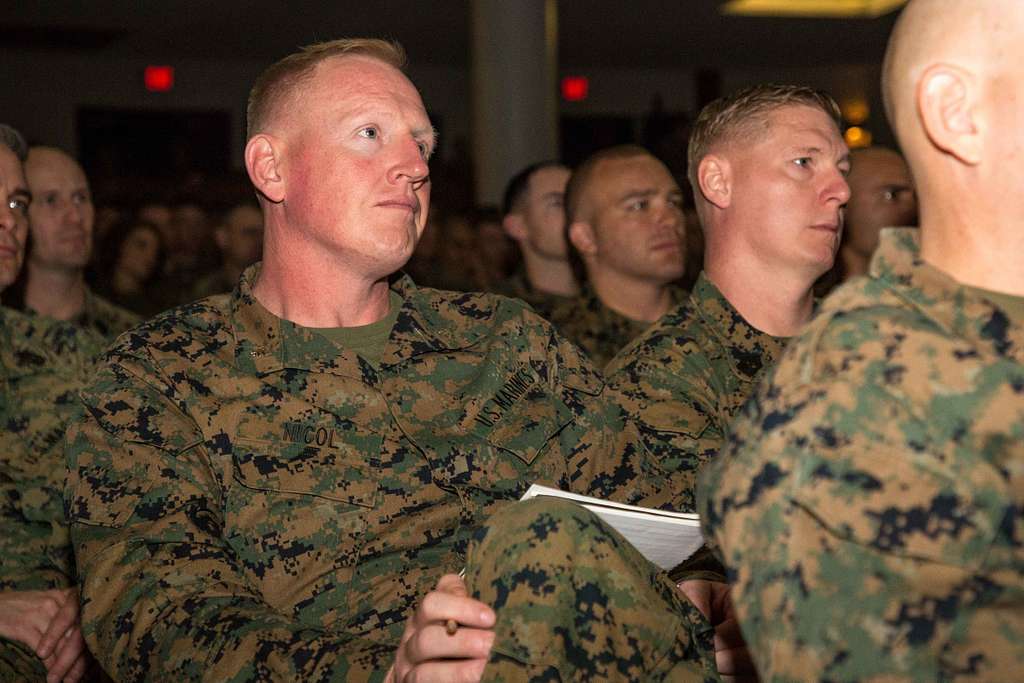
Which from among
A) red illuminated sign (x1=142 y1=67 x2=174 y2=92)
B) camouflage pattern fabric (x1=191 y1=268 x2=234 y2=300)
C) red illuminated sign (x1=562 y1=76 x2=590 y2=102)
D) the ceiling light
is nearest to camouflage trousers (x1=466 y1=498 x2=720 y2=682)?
camouflage pattern fabric (x1=191 y1=268 x2=234 y2=300)

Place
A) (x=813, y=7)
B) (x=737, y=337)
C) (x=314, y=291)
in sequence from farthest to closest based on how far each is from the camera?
(x=813, y=7) < (x=737, y=337) < (x=314, y=291)

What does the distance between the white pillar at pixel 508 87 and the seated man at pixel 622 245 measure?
12.2 feet

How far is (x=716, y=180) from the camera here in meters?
2.23

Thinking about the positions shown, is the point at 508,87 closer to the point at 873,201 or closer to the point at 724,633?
the point at 873,201

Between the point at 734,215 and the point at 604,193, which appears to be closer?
the point at 734,215

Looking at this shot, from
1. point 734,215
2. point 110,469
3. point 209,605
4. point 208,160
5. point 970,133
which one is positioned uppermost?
point 970,133

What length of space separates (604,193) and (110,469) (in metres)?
2.20

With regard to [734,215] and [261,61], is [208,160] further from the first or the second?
[734,215]

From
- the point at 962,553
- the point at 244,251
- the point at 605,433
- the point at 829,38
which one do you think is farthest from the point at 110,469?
the point at 829,38

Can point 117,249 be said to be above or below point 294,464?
below

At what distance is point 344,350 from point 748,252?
82 centimetres

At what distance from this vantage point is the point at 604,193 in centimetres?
349

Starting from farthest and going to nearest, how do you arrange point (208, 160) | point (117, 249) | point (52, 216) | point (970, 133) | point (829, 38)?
point (208, 160) < point (829, 38) < point (117, 249) < point (52, 216) < point (970, 133)

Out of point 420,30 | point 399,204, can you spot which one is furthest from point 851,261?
point 420,30
